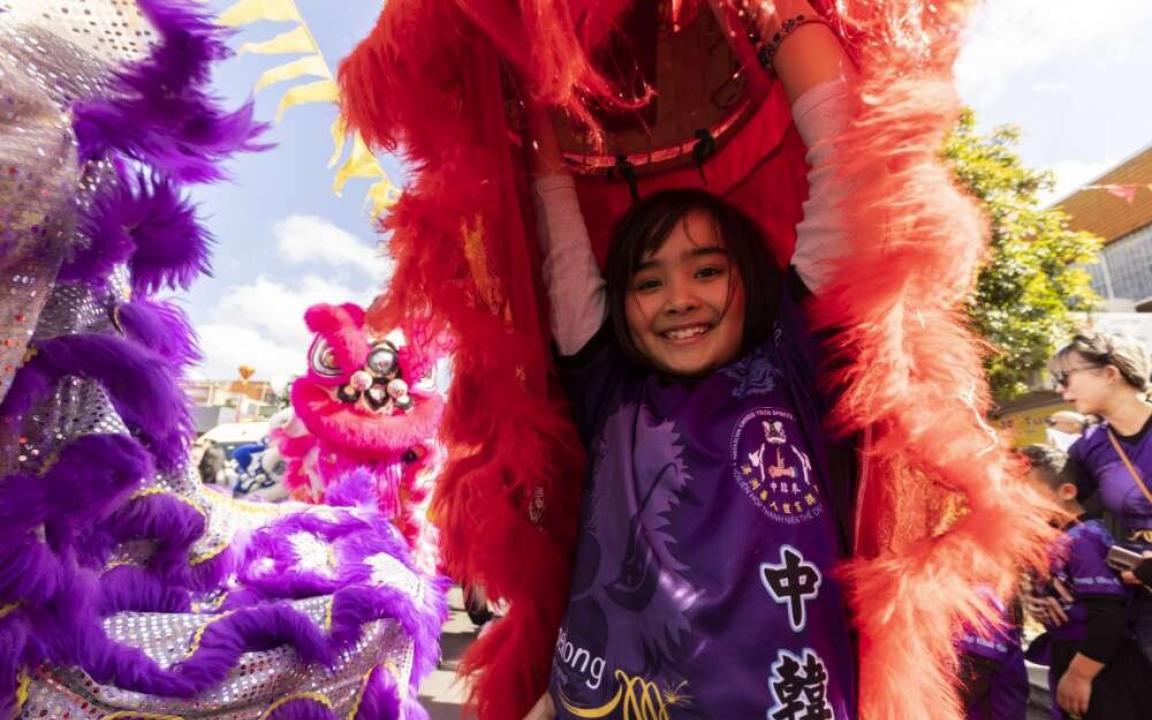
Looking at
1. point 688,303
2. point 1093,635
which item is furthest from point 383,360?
point 1093,635

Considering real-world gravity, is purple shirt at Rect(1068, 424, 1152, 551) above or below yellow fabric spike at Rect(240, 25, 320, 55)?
below

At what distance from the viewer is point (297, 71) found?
111 inches

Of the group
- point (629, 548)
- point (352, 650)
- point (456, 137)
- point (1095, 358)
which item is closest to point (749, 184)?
point (456, 137)

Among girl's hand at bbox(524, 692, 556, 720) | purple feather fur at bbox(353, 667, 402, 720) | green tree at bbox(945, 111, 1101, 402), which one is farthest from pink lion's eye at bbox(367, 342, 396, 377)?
green tree at bbox(945, 111, 1101, 402)

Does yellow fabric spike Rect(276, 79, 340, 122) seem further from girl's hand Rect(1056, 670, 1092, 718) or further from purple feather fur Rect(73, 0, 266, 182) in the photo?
girl's hand Rect(1056, 670, 1092, 718)

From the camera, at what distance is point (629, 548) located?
108 cm

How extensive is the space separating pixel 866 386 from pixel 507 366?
0.63 metres

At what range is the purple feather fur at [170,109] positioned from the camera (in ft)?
3.26

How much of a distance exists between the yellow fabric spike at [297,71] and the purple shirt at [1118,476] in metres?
3.39

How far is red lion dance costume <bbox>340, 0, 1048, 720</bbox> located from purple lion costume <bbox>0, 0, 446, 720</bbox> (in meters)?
0.25

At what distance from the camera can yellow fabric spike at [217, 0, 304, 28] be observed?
2232mm

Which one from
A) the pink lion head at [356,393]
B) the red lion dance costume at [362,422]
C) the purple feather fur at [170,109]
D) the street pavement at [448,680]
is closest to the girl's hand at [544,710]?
the purple feather fur at [170,109]

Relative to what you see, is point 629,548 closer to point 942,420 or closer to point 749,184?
point 942,420

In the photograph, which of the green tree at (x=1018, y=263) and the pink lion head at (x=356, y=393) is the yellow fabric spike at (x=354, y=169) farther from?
the green tree at (x=1018, y=263)
